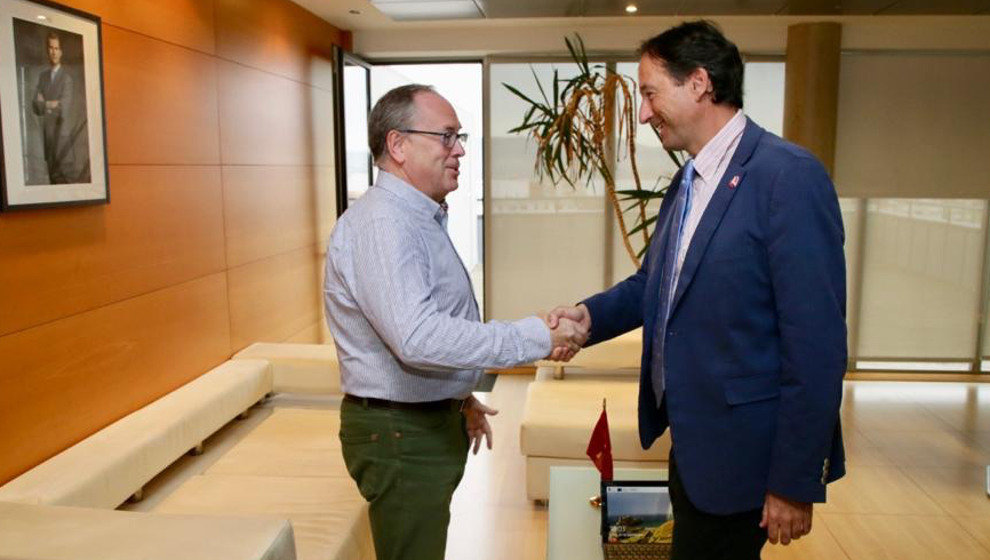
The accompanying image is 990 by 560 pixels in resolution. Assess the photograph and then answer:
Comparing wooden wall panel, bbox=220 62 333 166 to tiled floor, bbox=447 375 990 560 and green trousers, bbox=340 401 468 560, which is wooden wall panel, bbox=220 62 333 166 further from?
green trousers, bbox=340 401 468 560

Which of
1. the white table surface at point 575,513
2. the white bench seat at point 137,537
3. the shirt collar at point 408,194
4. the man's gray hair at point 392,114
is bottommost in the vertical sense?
the white table surface at point 575,513

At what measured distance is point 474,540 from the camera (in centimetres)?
357

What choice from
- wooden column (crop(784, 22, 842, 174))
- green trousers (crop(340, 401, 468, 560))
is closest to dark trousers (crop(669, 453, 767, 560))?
green trousers (crop(340, 401, 468, 560))

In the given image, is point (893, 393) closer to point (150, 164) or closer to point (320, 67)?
point (320, 67)

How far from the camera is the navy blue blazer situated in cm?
151

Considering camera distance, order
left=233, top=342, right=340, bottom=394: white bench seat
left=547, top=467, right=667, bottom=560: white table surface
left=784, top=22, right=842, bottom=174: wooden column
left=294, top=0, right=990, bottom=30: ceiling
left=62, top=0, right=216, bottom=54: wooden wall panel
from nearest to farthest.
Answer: left=547, top=467, right=667, bottom=560: white table surface, left=62, top=0, right=216, bottom=54: wooden wall panel, left=233, top=342, right=340, bottom=394: white bench seat, left=294, top=0, right=990, bottom=30: ceiling, left=784, top=22, right=842, bottom=174: wooden column

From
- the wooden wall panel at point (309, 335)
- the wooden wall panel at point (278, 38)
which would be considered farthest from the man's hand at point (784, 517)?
the wooden wall panel at point (309, 335)

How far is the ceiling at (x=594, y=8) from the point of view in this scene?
5.64 metres

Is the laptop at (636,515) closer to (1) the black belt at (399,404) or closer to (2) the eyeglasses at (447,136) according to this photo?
(1) the black belt at (399,404)

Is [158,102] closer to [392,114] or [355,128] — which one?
[392,114]

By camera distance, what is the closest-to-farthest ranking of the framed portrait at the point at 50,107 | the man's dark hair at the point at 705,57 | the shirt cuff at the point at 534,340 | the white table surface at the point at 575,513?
1. the man's dark hair at the point at 705,57
2. the shirt cuff at the point at 534,340
3. the framed portrait at the point at 50,107
4. the white table surface at the point at 575,513

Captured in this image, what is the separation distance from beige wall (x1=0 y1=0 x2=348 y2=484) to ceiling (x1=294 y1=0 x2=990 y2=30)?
485 millimetres

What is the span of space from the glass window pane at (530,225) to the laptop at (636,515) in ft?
13.4

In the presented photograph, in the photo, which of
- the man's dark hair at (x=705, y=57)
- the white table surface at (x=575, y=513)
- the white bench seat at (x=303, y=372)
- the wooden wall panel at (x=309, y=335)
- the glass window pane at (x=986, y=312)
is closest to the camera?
the man's dark hair at (x=705, y=57)
